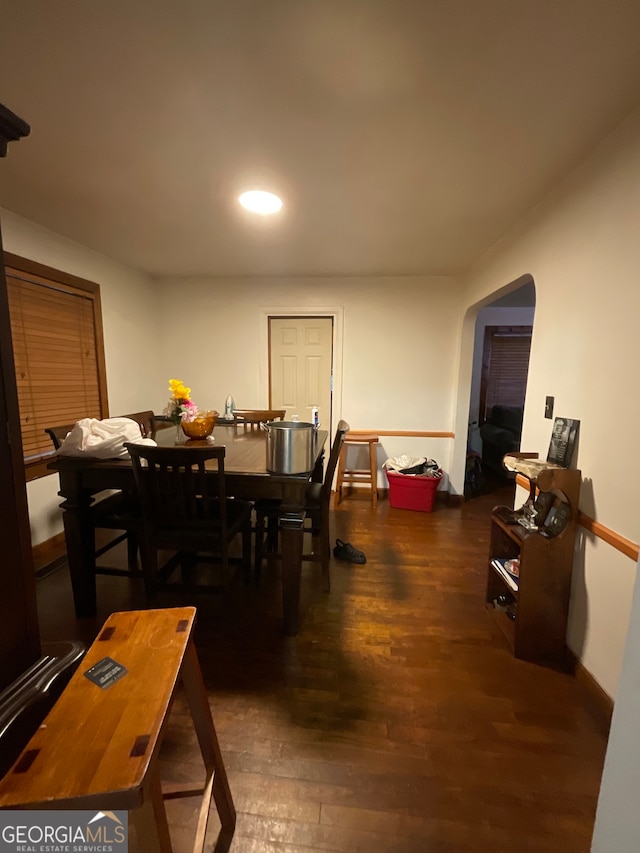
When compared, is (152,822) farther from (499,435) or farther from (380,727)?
(499,435)

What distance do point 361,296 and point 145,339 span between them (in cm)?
230

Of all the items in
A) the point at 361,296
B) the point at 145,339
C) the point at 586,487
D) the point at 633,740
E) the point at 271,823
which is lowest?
the point at 271,823

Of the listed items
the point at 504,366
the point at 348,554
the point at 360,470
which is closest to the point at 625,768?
the point at 348,554

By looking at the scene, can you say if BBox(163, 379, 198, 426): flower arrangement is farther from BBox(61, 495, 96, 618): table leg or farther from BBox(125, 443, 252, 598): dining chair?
BBox(61, 495, 96, 618): table leg

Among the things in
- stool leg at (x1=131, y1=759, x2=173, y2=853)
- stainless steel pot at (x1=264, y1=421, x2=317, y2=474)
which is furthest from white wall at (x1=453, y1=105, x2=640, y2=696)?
stool leg at (x1=131, y1=759, x2=173, y2=853)

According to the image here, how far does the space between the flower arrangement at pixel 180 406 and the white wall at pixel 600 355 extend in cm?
201

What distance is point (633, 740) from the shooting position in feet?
2.11

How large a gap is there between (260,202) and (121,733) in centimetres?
230

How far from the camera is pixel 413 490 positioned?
328 centimetres

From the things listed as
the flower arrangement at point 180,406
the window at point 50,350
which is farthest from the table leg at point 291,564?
the window at point 50,350

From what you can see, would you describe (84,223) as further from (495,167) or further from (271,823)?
(271,823)

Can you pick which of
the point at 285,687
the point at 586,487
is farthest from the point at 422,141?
the point at 285,687

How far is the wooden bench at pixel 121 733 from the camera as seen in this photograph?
495 mm

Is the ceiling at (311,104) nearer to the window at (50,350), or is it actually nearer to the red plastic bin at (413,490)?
the window at (50,350)
